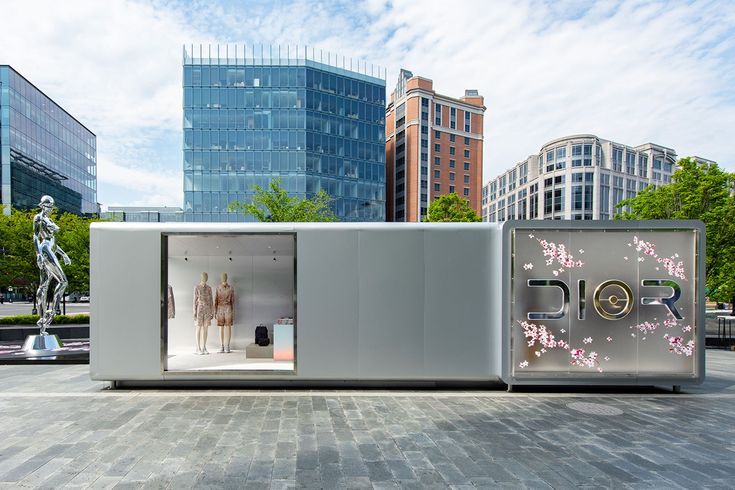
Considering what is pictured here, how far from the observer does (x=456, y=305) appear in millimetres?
6973

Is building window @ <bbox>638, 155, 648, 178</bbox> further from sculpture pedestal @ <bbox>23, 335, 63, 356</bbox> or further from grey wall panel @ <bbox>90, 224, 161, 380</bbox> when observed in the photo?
sculpture pedestal @ <bbox>23, 335, 63, 356</bbox>

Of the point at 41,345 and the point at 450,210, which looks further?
→ the point at 450,210

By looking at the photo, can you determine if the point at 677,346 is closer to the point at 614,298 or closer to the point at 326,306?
the point at 614,298

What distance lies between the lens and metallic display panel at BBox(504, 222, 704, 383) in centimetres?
686

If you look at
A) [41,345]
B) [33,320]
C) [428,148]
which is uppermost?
[428,148]

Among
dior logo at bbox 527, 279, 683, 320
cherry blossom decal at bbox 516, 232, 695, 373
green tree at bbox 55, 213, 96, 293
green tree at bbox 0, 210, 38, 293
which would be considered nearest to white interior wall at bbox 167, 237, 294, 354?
cherry blossom decal at bbox 516, 232, 695, 373

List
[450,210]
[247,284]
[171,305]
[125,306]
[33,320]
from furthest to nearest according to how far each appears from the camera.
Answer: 1. [450,210]
2. [33,320]
3. [247,284]
4. [171,305]
5. [125,306]

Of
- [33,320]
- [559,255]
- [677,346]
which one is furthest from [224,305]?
[33,320]

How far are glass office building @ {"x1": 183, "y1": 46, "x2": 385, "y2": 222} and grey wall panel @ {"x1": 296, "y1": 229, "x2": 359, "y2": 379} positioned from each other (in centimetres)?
4553

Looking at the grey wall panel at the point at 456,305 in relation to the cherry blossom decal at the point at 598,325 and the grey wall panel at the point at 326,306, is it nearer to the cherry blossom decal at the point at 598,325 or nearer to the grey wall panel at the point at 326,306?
the cherry blossom decal at the point at 598,325

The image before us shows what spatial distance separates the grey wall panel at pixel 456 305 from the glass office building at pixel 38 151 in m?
56.9

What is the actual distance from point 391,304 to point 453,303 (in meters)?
1.16

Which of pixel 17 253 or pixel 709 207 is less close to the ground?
pixel 709 207

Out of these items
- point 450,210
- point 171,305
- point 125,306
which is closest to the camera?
point 125,306
